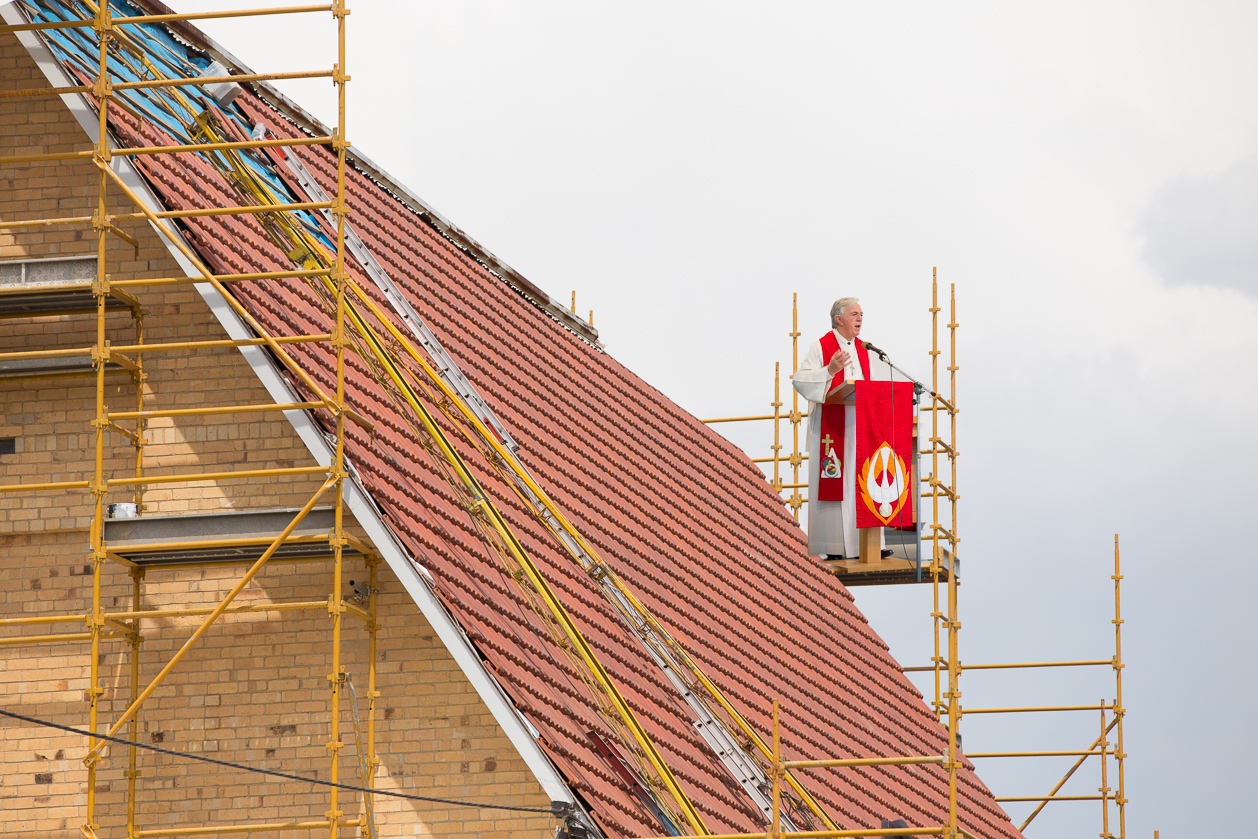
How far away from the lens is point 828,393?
19906mm

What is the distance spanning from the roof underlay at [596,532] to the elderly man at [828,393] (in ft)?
3.01

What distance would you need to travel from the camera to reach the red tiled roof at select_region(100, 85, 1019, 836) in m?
12.8

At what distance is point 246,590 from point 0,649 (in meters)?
1.65

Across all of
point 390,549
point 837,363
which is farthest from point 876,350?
point 390,549

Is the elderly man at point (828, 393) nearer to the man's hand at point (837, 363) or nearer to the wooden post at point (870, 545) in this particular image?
the man's hand at point (837, 363)

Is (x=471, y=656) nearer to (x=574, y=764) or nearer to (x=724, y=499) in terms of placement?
(x=574, y=764)

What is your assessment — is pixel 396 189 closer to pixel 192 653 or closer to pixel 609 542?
pixel 609 542

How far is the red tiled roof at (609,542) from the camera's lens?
1279 cm

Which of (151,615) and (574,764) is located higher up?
(151,615)

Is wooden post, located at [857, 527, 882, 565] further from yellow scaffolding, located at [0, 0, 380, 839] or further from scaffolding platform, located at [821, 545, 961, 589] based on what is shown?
yellow scaffolding, located at [0, 0, 380, 839]

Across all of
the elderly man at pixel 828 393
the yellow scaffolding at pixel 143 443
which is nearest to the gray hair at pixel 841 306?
the elderly man at pixel 828 393

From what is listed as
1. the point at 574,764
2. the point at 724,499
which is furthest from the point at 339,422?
the point at 724,499

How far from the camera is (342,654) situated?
481 inches

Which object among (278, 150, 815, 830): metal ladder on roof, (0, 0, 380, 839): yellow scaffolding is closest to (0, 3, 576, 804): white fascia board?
(0, 0, 380, 839): yellow scaffolding
